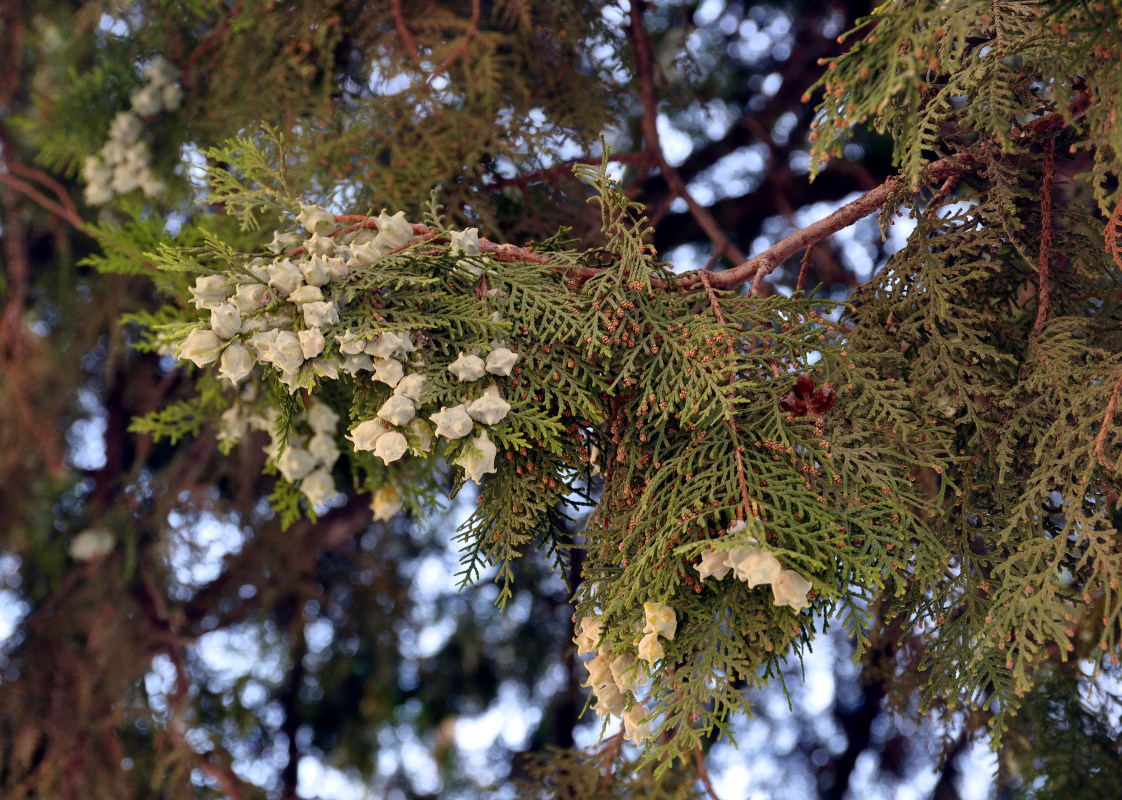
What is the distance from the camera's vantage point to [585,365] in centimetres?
83

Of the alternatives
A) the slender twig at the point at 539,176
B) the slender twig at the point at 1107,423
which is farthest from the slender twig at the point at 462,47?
the slender twig at the point at 1107,423

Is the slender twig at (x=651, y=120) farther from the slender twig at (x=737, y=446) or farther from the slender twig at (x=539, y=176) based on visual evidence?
the slender twig at (x=737, y=446)

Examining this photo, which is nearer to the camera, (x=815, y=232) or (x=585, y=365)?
(x=585, y=365)

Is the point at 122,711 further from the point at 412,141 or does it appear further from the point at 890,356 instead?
the point at 890,356

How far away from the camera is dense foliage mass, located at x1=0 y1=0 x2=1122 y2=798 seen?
2.50 ft

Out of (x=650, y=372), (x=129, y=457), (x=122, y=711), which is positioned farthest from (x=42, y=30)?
(x=650, y=372)

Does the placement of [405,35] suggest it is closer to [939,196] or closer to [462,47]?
[462,47]

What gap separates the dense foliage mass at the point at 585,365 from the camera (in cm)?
76

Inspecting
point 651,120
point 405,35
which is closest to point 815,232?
point 651,120

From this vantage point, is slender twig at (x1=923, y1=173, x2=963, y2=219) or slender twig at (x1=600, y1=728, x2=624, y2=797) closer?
slender twig at (x1=923, y1=173, x2=963, y2=219)

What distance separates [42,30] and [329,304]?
5.99 ft

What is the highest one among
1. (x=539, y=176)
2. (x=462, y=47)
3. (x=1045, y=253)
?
(x=462, y=47)

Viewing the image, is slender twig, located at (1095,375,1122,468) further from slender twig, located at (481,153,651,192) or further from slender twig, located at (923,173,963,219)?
slender twig, located at (481,153,651,192)

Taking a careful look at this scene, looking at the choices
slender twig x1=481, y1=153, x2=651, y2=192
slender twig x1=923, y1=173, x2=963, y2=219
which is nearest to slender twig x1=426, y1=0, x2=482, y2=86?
slender twig x1=481, y1=153, x2=651, y2=192
